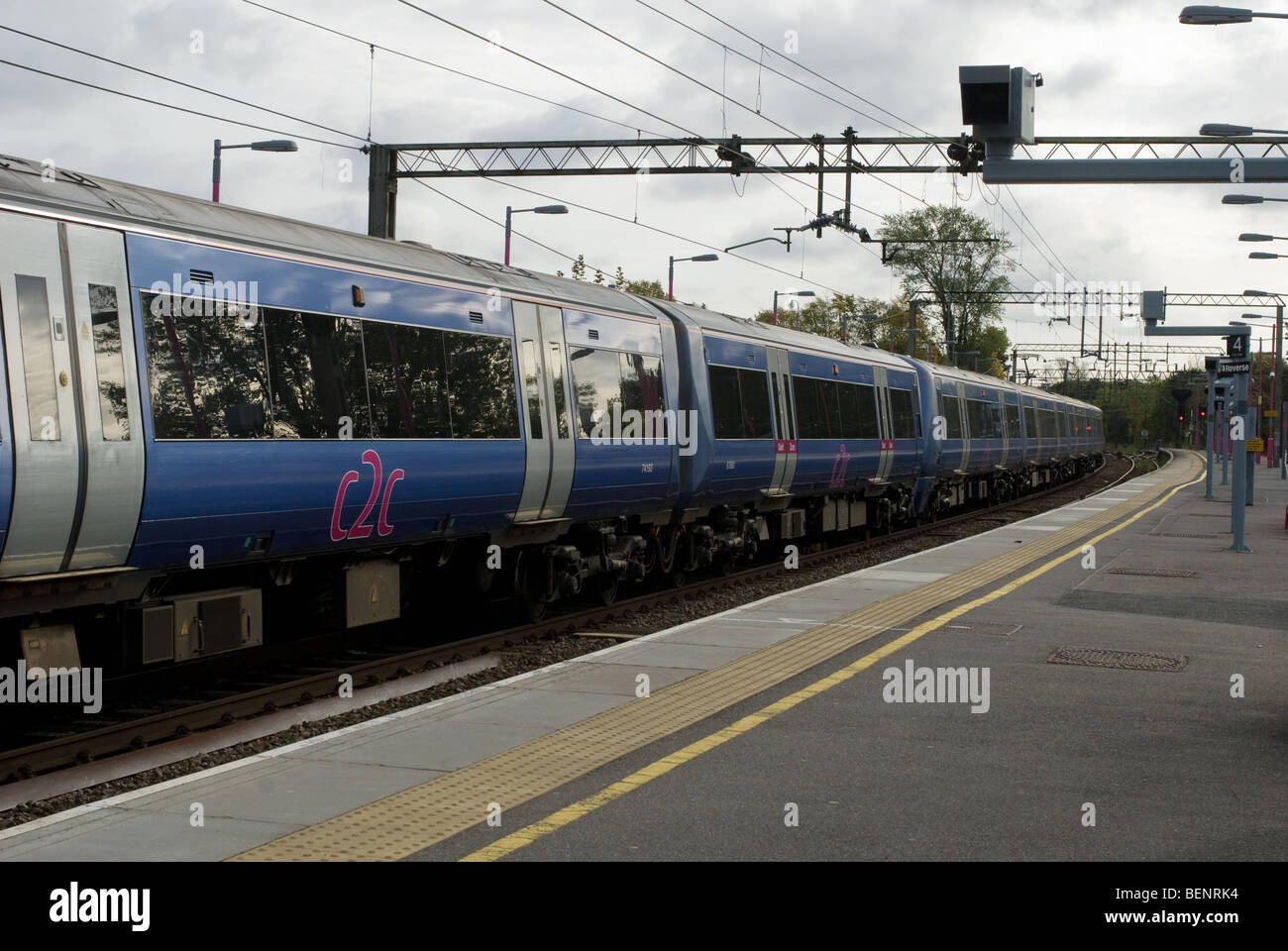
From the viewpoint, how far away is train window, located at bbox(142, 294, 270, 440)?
28.4ft

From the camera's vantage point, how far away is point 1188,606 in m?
14.8

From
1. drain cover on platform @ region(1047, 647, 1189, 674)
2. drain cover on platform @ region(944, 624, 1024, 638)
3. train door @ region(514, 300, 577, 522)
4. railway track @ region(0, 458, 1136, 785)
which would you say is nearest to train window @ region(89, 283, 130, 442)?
railway track @ region(0, 458, 1136, 785)

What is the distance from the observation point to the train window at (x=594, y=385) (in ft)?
47.2

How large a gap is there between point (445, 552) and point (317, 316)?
309cm

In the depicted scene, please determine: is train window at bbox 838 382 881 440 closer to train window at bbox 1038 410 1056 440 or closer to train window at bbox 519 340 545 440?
train window at bbox 519 340 545 440

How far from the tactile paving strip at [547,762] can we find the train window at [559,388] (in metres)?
3.20

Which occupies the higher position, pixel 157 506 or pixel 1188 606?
pixel 157 506

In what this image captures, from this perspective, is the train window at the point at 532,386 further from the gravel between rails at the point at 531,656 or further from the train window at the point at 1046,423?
the train window at the point at 1046,423

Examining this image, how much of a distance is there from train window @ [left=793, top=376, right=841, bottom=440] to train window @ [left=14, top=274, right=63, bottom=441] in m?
14.2

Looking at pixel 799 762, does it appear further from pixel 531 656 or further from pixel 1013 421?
pixel 1013 421
